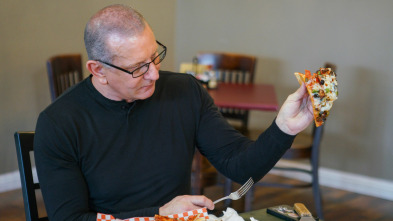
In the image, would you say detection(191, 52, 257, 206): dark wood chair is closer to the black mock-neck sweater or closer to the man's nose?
the black mock-neck sweater

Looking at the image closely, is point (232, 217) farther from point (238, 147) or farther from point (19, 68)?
point (19, 68)

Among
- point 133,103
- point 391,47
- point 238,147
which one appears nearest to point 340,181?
point 391,47

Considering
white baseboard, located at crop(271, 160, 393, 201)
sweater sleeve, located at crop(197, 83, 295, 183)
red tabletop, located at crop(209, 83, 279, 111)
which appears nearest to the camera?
sweater sleeve, located at crop(197, 83, 295, 183)

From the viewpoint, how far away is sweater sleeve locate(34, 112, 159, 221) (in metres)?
1.30

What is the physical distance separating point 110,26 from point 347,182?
8.48ft

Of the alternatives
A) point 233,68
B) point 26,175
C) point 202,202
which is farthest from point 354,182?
point 26,175

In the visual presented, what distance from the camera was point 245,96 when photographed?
266 cm

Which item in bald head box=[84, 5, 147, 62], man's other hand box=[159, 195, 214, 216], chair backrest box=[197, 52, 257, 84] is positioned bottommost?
man's other hand box=[159, 195, 214, 216]

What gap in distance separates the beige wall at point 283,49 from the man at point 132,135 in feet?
5.54

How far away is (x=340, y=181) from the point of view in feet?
11.1

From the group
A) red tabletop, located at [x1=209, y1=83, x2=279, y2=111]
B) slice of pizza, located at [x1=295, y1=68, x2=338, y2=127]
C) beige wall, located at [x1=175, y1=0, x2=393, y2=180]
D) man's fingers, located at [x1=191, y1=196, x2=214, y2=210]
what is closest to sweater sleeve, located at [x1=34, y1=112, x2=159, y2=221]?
man's fingers, located at [x1=191, y1=196, x2=214, y2=210]

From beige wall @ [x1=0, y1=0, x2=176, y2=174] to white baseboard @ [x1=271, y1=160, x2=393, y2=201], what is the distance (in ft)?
6.19

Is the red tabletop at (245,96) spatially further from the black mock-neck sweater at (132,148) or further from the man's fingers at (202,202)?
the man's fingers at (202,202)

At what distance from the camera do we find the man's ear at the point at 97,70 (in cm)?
135
